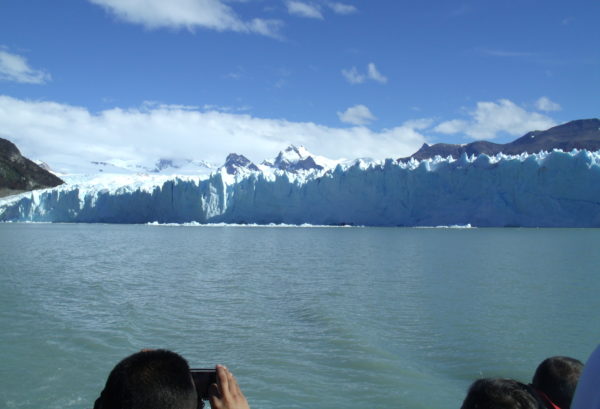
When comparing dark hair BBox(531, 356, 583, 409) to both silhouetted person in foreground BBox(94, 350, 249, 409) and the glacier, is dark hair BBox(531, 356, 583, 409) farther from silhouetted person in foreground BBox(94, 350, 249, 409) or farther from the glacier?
the glacier

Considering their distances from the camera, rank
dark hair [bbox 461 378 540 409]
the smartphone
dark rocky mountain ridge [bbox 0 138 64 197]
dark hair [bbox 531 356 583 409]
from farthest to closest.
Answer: dark rocky mountain ridge [bbox 0 138 64 197] → dark hair [bbox 531 356 583 409] → the smartphone → dark hair [bbox 461 378 540 409]

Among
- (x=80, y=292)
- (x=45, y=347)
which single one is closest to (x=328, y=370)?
(x=45, y=347)

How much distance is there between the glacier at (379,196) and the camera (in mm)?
33906

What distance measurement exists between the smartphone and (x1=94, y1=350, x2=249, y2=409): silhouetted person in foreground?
5 centimetres

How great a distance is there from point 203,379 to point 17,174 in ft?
333

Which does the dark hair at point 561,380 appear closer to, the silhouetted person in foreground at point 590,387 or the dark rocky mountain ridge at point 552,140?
→ the silhouetted person in foreground at point 590,387

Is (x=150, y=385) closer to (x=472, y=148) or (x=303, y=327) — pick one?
(x=303, y=327)

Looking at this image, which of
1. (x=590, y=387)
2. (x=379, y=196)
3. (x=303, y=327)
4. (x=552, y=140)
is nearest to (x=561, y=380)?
(x=590, y=387)

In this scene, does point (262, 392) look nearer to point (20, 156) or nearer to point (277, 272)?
point (277, 272)

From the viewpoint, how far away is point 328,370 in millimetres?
5617

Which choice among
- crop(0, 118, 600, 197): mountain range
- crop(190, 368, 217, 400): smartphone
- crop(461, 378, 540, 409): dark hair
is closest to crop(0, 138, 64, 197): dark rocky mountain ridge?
crop(0, 118, 600, 197): mountain range

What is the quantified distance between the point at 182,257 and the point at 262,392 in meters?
14.9

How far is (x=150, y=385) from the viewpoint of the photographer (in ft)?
4.01

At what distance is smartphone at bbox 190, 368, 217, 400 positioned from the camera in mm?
1319
